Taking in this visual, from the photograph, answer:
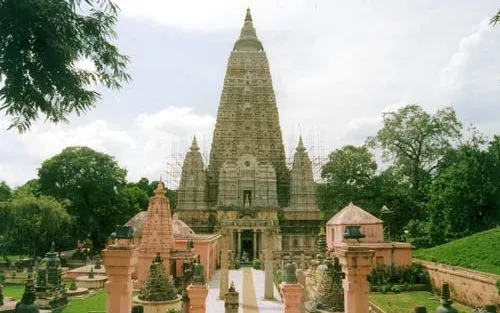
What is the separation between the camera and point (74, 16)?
7.15 metres

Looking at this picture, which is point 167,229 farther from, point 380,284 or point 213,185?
point 213,185

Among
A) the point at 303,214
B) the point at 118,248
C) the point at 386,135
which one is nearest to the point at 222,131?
the point at 303,214

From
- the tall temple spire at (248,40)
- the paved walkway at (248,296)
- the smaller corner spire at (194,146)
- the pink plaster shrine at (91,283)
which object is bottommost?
the paved walkway at (248,296)

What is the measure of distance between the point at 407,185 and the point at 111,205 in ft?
88.2

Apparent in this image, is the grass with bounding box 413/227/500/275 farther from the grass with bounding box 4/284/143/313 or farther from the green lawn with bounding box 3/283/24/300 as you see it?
the green lawn with bounding box 3/283/24/300

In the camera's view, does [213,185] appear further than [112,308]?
Yes

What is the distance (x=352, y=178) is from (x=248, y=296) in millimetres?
21118

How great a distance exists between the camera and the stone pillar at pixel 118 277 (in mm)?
8375

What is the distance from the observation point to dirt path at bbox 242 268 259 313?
64.8 feet

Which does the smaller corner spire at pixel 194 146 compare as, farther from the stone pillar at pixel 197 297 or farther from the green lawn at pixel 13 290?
the stone pillar at pixel 197 297

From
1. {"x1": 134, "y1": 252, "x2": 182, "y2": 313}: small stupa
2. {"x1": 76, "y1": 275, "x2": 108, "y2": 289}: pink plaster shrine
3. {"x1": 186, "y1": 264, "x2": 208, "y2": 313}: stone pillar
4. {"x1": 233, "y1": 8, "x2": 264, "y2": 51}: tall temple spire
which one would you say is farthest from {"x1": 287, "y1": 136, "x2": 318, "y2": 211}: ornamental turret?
{"x1": 186, "y1": 264, "x2": 208, "y2": 313}: stone pillar

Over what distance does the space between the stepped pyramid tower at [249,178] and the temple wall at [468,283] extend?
63.8 ft

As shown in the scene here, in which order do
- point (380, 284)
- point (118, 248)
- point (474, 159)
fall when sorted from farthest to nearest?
point (474, 159)
point (380, 284)
point (118, 248)

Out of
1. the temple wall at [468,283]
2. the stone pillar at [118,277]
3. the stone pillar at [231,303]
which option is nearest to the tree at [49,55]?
the stone pillar at [118,277]
